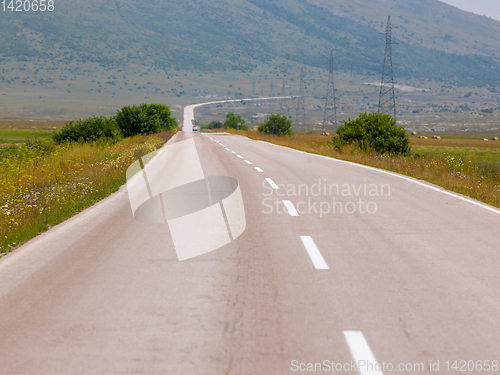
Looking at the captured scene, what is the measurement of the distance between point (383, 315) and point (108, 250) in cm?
397

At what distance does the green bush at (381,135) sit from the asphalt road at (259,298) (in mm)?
15953

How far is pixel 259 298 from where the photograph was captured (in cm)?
486

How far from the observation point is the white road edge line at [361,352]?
3533 mm

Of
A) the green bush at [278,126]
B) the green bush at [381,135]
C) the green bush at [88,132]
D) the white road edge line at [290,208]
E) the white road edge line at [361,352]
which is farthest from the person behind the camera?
the green bush at [278,126]

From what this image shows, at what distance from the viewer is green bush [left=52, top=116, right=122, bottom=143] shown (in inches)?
1282

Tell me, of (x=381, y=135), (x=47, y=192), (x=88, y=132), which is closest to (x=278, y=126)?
(x=88, y=132)

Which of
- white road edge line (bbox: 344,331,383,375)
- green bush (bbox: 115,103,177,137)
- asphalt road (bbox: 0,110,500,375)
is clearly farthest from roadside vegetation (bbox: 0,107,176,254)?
green bush (bbox: 115,103,177,137)

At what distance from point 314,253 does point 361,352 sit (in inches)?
108

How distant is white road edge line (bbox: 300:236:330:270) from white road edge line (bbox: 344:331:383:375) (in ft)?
5.91

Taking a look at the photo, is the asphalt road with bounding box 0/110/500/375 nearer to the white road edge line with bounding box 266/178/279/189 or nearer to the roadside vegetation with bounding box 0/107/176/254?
the roadside vegetation with bounding box 0/107/176/254

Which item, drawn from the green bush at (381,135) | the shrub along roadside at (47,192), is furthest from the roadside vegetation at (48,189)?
the green bush at (381,135)

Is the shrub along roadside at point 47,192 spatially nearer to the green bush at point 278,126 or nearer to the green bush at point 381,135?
the green bush at point 381,135

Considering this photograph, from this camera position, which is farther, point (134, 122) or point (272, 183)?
point (134, 122)

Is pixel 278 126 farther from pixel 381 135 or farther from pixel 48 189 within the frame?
pixel 48 189
